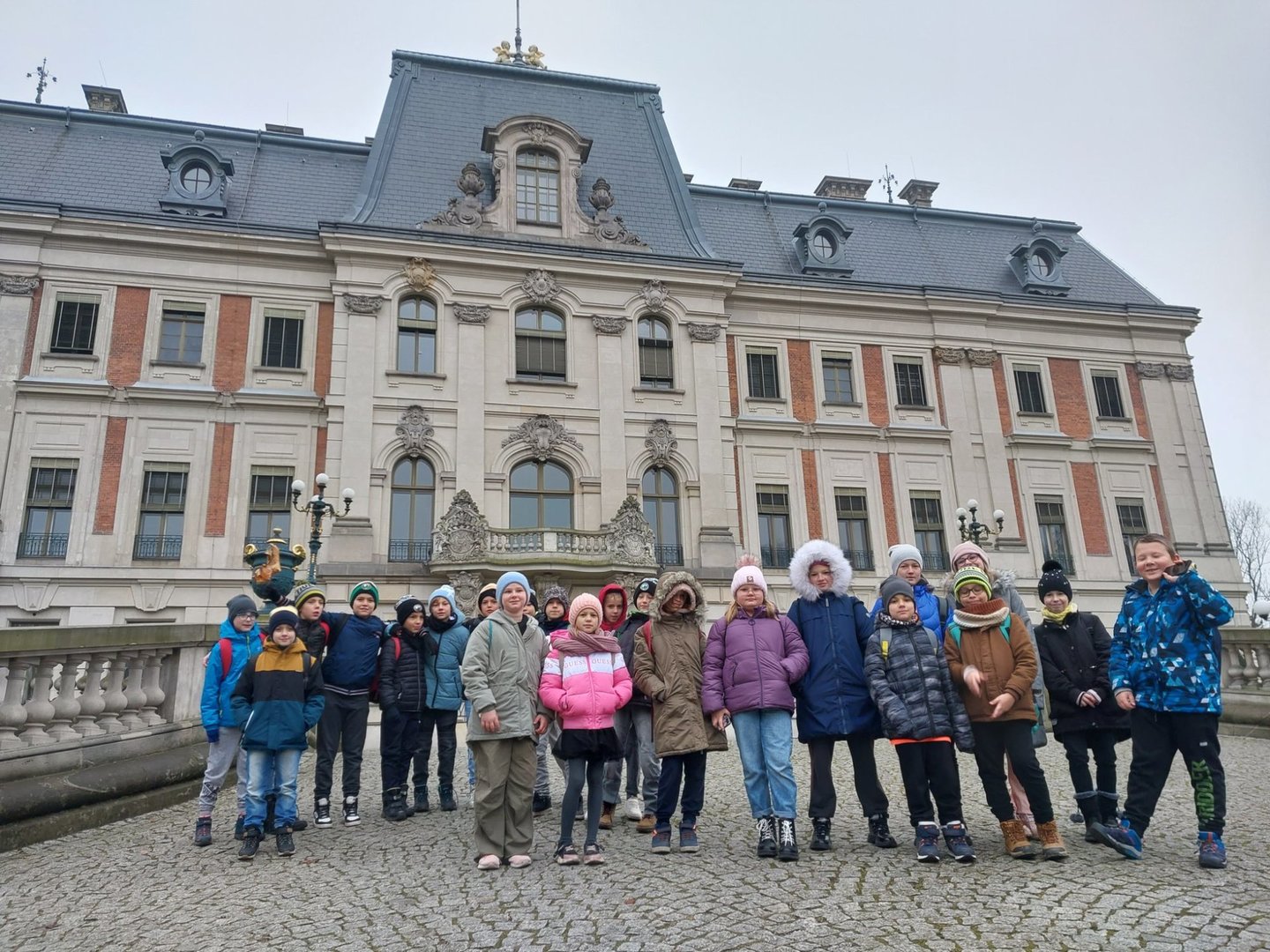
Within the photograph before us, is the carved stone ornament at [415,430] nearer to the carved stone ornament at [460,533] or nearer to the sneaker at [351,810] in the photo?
the carved stone ornament at [460,533]

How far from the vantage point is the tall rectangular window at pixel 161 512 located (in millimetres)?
19438

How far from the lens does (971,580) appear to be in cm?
576

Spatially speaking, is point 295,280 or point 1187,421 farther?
point 1187,421

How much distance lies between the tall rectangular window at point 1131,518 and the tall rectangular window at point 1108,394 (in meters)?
2.81

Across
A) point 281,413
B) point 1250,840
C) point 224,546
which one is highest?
point 281,413

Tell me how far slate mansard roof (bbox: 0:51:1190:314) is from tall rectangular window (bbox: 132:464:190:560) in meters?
6.66

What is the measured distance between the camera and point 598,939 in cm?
402

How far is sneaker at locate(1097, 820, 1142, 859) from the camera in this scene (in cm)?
521

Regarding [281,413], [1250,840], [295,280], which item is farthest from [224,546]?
[1250,840]

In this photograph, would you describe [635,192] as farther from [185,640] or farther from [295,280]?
[185,640]

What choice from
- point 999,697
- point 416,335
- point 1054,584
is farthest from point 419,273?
point 999,697

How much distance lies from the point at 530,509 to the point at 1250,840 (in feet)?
56.1

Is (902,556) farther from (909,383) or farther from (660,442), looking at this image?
(909,383)

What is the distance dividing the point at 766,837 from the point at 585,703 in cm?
152
